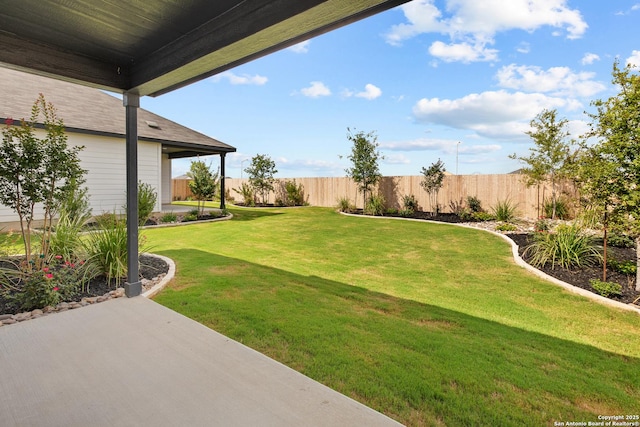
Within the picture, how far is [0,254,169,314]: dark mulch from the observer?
12.4ft

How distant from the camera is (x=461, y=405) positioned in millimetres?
2129

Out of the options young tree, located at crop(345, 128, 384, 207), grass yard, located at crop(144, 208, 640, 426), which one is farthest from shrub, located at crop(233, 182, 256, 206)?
grass yard, located at crop(144, 208, 640, 426)

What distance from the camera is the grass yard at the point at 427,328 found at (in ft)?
7.34

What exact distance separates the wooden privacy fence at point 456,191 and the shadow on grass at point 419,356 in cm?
883

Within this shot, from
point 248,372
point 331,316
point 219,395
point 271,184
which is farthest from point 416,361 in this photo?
point 271,184

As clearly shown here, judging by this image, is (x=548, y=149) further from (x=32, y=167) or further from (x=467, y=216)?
(x=32, y=167)

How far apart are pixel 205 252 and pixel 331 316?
402cm

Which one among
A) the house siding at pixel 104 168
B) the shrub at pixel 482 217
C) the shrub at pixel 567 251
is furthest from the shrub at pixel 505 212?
the house siding at pixel 104 168

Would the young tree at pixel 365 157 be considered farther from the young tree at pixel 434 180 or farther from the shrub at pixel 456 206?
the shrub at pixel 456 206

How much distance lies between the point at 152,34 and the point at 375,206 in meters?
11.0

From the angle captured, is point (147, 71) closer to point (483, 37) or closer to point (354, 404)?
point (354, 404)

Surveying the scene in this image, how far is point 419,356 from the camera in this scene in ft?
9.03

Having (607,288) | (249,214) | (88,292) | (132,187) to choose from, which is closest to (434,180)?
(249,214)

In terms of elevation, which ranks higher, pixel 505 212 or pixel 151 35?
pixel 151 35
